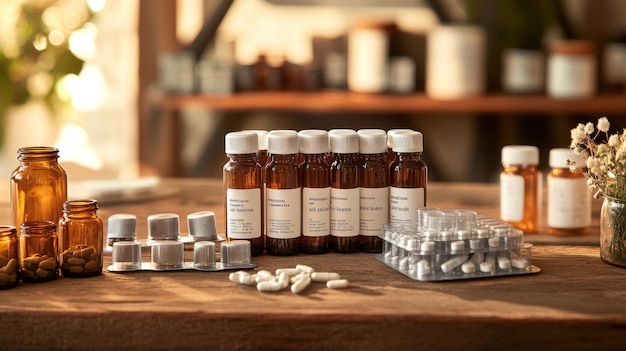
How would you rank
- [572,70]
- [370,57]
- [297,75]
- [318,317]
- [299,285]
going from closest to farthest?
[318,317] < [299,285] < [572,70] < [370,57] < [297,75]

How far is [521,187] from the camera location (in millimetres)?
1520

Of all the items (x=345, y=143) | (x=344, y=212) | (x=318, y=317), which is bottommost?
(x=318, y=317)

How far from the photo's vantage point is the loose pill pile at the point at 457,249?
1.19m

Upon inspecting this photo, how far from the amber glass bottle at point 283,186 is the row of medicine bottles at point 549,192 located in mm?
405

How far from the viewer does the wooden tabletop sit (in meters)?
1.03

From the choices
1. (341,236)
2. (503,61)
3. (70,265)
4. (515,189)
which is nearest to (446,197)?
(515,189)

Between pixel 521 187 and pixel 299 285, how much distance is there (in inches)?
21.6

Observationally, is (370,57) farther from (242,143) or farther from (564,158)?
(242,143)

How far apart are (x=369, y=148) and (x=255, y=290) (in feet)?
1.02

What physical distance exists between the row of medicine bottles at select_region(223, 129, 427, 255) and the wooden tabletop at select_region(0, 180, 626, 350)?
0.60 feet

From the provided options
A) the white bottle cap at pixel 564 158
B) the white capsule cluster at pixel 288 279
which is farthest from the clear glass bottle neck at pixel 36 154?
the white bottle cap at pixel 564 158

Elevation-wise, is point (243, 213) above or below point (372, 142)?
below

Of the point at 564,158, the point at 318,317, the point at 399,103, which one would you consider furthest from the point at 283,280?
the point at 399,103

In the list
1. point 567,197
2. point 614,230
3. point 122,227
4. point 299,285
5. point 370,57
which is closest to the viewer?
point 299,285
